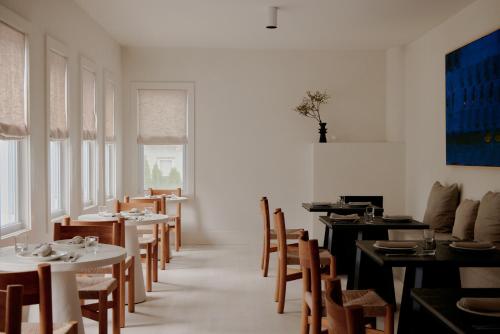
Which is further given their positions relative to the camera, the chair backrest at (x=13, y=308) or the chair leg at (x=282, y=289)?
the chair leg at (x=282, y=289)

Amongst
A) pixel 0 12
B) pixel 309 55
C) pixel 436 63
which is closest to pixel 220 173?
pixel 309 55

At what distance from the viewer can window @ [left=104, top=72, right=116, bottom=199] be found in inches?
325

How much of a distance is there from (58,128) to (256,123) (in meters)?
3.87

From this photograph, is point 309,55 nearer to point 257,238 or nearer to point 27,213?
point 257,238

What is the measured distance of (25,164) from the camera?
17.0ft

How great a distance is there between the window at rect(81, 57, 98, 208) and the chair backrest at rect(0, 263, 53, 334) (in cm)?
435

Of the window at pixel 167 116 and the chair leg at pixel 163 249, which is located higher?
the window at pixel 167 116

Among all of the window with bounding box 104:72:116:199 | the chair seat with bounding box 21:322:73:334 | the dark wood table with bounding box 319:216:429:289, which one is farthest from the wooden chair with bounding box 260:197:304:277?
the chair seat with bounding box 21:322:73:334

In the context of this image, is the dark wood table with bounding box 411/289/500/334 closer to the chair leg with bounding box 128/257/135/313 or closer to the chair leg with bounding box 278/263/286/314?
the chair leg with bounding box 278/263/286/314

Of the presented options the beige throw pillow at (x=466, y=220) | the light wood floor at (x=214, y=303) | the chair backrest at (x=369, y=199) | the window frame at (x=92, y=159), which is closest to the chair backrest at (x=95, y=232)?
the light wood floor at (x=214, y=303)

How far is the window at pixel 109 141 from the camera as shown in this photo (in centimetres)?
827

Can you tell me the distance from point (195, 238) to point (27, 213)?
434 cm

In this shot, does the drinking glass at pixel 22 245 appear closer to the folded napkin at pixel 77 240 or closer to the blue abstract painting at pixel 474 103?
the folded napkin at pixel 77 240

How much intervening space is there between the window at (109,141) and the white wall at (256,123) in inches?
23.5
